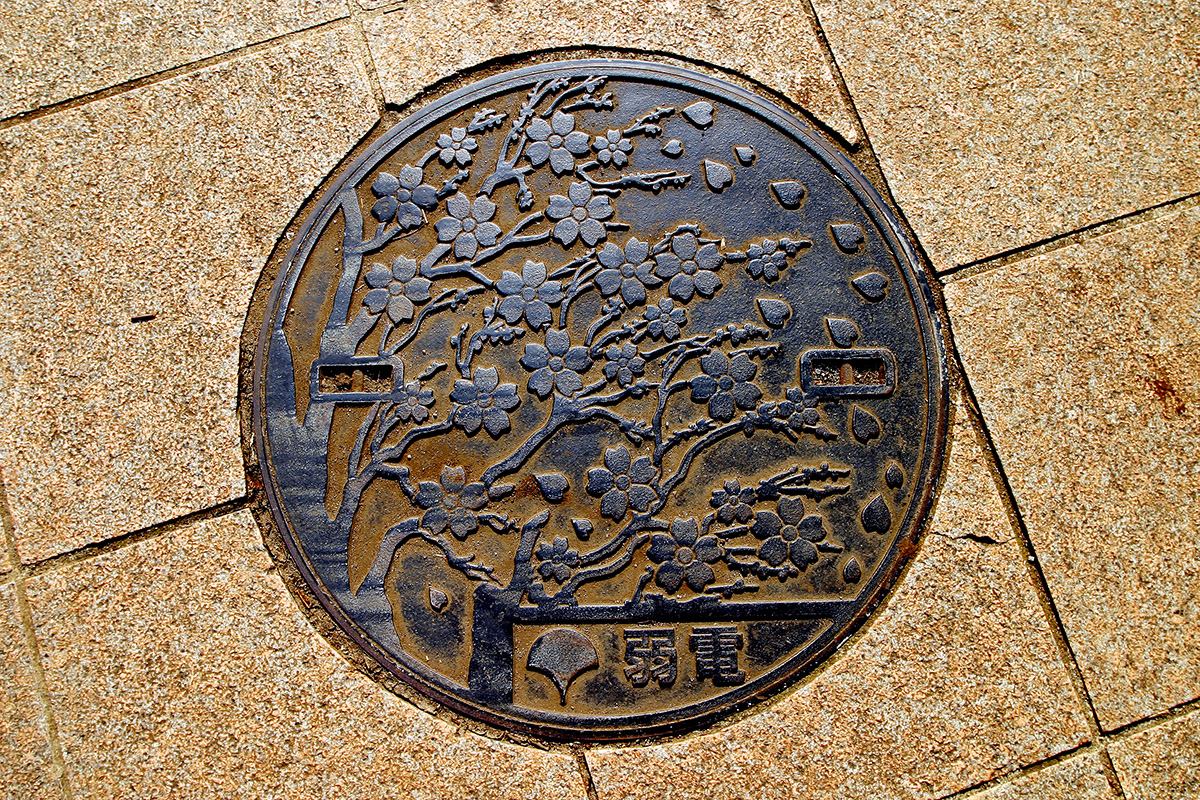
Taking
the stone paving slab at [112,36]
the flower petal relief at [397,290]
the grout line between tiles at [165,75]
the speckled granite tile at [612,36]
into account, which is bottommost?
the flower petal relief at [397,290]

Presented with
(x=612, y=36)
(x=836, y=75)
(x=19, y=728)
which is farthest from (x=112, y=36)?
(x=836, y=75)

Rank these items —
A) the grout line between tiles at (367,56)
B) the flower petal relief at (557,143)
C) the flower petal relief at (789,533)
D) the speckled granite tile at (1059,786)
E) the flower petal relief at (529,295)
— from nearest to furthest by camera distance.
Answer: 1. the speckled granite tile at (1059,786)
2. the flower petal relief at (789,533)
3. the flower petal relief at (529,295)
4. the flower petal relief at (557,143)
5. the grout line between tiles at (367,56)

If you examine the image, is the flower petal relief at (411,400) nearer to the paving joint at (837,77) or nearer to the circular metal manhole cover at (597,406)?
the circular metal manhole cover at (597,406)

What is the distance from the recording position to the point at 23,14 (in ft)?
8.46

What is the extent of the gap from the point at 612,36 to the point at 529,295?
3.02 feet

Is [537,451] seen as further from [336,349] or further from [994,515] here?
[994,515]

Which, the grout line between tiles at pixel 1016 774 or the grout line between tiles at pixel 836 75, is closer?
the grout line between tiles at pixel 1016 774

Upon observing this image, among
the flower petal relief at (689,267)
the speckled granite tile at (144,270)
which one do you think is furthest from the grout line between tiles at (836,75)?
the speckled granite tile at (144,270)

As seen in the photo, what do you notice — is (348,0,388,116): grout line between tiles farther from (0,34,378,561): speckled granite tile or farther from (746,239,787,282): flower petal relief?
(746,239,787,282): flower petal relief

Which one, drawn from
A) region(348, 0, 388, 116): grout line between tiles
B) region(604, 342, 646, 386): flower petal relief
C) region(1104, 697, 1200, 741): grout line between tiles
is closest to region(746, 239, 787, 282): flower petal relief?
region(604, 342, 646, 386): flower petal relief

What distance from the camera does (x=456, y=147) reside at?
243cm

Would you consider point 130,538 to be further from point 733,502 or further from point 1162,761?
point 1162,761

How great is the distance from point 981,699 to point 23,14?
11.8ft

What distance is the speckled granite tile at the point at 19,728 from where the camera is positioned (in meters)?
2.11
